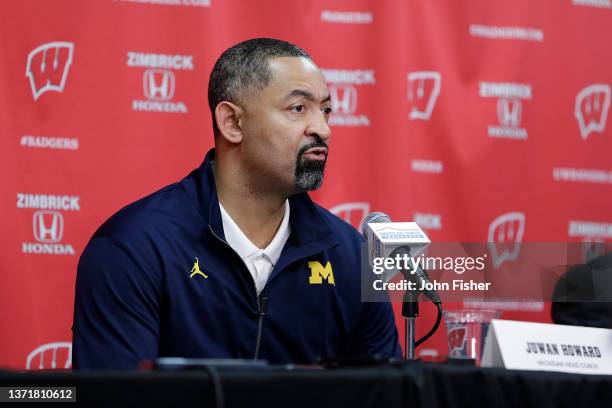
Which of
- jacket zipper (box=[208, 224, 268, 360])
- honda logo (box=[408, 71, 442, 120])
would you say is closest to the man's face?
jacket zipper (box=[208, 224, 268, 360])

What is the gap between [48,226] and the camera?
3.19m

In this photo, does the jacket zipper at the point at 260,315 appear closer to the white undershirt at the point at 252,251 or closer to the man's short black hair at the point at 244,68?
the white undershirt at the point at 252,251

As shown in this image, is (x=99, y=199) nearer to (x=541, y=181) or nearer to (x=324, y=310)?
(x=324, y=310)

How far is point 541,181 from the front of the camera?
12.0 feet

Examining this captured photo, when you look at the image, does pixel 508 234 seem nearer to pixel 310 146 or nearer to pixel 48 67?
pixel 310 146

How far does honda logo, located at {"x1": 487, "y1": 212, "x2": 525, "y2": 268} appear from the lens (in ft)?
11.7

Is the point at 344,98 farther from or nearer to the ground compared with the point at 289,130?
farther from the ground

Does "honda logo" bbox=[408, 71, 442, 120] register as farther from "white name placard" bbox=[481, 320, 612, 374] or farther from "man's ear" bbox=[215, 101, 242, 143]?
"white name placard" bbox=[481, 320, 612, 374]

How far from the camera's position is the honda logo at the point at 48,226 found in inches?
125

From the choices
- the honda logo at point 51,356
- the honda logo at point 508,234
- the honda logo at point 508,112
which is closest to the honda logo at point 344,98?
the honda logo at point 508,112

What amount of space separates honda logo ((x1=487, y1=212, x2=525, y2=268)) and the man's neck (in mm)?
1315

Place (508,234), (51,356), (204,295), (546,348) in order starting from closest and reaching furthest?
1. (546,348)
2. (204,295)
3. (51,356)
4. (508,234)

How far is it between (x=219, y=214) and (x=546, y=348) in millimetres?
934

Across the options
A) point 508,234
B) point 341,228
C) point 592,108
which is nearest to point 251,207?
point 341,228
